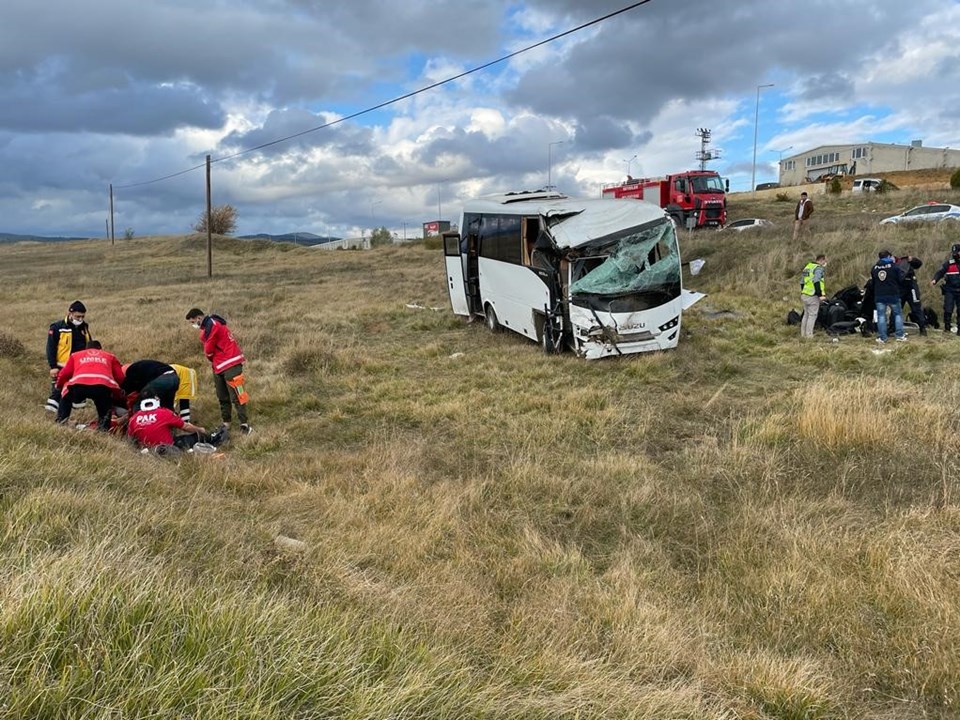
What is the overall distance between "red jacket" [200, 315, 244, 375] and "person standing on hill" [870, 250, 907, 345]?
1118 centimetres

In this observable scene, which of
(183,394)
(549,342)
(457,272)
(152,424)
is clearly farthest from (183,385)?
(457,272)

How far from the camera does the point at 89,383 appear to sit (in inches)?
265

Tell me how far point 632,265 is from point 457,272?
6.35 m

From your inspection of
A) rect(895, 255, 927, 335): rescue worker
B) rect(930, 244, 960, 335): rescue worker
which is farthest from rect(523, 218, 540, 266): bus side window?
rect(930, 244, 960, 335): rescue worker

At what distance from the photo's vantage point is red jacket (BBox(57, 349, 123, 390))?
6.74 meters

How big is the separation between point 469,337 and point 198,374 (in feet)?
19.3

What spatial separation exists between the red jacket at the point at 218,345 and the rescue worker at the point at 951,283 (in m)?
12.8

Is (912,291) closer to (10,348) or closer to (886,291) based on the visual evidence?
(886,291)

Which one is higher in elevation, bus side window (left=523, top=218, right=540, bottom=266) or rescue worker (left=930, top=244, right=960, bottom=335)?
bus side window (left=523, top=218, right=540, bottom=266)

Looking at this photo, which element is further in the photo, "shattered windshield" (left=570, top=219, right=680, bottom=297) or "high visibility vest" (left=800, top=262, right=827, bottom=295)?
"high visibility vest" (left=800, top=262, right=827, bottom=295)

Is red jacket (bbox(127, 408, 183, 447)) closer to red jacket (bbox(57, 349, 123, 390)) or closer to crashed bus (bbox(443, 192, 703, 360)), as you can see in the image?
red jacket (bbox(57, 349, 123, 390))

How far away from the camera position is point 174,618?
7.47ft

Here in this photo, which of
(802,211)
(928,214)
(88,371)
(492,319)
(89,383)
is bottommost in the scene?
(89,383)

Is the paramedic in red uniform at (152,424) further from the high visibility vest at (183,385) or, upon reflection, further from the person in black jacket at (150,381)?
the high visibility vest at (183,385)
